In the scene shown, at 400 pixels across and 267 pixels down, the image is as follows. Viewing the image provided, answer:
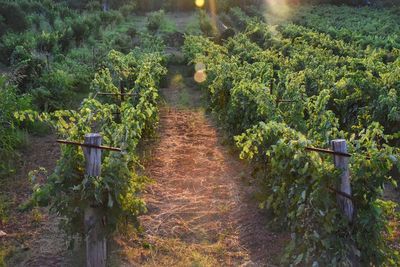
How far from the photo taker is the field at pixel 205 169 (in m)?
4.60

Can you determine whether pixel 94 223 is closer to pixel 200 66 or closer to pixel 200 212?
pixel 200 212

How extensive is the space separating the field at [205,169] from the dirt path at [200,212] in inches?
1.1

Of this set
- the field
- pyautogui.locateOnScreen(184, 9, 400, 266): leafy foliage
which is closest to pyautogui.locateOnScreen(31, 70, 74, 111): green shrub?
the field

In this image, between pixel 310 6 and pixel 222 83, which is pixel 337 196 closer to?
pixel 222 83

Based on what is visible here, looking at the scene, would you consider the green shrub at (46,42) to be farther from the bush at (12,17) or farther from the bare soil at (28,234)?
the bare soil at (28,234)

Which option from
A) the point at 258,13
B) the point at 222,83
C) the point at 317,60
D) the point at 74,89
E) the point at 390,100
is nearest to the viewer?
the point at 390,100

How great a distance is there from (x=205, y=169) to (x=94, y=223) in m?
4.18

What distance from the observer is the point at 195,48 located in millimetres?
18219

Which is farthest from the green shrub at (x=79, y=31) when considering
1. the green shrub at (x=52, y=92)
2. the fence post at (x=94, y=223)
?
the fence post at (x=94, y=223)

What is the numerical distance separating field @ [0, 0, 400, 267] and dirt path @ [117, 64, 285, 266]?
0.03 meters

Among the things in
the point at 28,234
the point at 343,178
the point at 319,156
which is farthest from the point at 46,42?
the point at 343,178

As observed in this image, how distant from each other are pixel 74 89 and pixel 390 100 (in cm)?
944

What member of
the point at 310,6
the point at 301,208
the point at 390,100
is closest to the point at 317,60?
the point at 390,100

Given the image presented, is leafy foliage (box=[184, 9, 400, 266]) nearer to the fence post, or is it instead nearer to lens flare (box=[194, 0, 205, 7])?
the fence post
